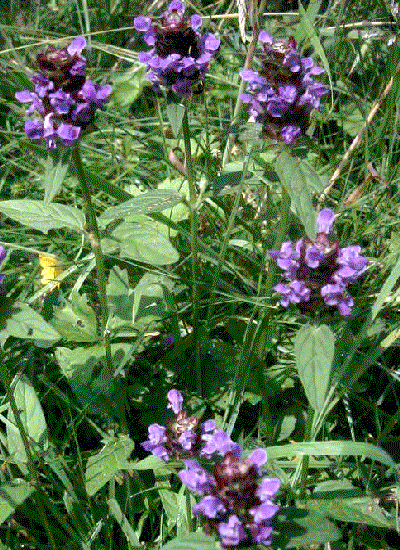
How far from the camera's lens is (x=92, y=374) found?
2271 millimetres

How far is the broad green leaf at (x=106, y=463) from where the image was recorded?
1945 mm

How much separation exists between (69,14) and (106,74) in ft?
1.90

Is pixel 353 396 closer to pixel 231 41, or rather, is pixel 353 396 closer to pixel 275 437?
pixel 275 437

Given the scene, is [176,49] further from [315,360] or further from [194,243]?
[315,360]

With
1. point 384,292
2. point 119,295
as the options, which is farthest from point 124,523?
point 384,292

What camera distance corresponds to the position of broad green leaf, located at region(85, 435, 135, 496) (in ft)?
6.38

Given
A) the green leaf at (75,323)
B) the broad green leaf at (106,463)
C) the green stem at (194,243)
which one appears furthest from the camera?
the green leaf at (75,323)

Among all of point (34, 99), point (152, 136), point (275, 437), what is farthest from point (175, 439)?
point (152, 136)

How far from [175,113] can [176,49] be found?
0.17 metres

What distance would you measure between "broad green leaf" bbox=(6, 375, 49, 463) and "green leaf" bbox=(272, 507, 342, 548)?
2.54 feet

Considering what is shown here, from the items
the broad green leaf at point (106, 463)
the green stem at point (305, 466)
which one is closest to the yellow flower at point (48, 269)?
the broad green leaf at point (106, 463)

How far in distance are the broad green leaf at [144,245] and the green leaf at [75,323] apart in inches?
10.8

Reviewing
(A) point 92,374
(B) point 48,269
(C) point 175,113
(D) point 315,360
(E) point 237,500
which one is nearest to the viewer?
(E) point 237,500

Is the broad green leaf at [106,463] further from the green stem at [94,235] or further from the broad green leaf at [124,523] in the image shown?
the green stem at [94,235]
